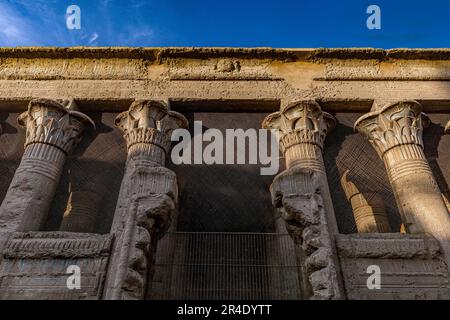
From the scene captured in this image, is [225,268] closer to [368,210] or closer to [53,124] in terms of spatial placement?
[53,124]

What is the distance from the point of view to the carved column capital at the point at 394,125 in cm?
611

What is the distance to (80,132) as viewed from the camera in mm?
6520

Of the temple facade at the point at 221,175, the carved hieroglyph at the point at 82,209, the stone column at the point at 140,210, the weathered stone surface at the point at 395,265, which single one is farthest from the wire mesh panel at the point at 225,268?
the carved hieroglyph at the point at 82,209

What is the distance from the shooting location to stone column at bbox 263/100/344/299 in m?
4.25

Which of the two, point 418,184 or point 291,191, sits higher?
point 418,184

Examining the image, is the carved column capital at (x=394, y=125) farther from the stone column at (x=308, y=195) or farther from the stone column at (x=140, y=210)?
the stone column at (x=140, y=210)

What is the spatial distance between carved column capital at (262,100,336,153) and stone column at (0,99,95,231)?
3.44 meters

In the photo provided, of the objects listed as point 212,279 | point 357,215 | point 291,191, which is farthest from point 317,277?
point 357,215

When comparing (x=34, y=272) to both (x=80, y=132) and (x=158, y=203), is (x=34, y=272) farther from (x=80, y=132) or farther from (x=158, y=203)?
(x=80, y=132)

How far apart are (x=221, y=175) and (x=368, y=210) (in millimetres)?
4726

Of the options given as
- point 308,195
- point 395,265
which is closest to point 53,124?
point 308,195

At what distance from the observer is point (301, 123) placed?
6.36 m

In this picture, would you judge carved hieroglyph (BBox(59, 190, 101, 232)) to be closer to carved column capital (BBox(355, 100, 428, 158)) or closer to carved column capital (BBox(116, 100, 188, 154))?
carved column capital (BBox(116, 100, 188, 154))

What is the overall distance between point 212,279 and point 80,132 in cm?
357
